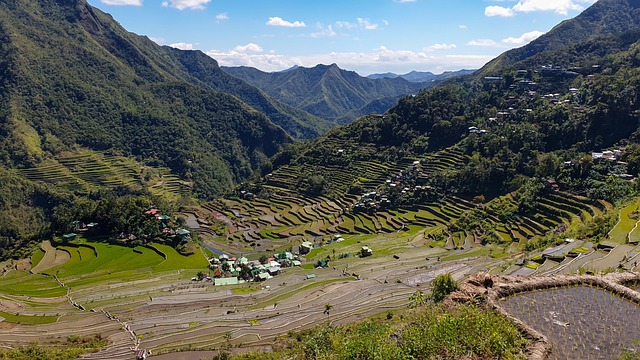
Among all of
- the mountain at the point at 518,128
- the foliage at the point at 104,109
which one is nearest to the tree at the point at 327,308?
the mountain at the point at 518,128

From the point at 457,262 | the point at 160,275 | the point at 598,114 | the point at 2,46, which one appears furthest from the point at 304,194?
the point at 2,46

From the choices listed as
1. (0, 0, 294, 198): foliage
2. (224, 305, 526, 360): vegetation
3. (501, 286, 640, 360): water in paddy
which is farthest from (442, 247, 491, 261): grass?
(0, 0, 294, 198): foliage

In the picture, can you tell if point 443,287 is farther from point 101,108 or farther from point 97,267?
point 101,108

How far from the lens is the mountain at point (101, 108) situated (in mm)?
111750

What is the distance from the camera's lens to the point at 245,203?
228ft

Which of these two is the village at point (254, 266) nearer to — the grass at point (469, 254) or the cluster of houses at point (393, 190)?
the grass at point (469, 254)

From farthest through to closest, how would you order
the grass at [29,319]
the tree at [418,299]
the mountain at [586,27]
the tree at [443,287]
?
the mountain at [586,27] < the grass at [29,319] < the tree at [443,287] < the tree at [418,299]

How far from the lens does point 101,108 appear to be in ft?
434

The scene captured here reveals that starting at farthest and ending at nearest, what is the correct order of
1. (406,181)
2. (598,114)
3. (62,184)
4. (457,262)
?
(62,184) → (406,181) → (598,114) → (457,262)

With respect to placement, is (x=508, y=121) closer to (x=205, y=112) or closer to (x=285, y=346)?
(x=285, y=346)

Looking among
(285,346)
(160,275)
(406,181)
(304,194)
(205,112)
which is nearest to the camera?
(285,346)

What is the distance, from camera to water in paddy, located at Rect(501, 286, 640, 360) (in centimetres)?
1051

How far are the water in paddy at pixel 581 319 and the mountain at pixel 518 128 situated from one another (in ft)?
97.4

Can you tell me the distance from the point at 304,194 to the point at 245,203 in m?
10.4
